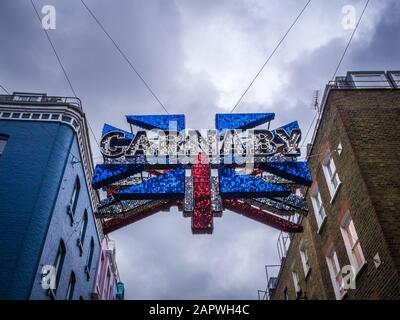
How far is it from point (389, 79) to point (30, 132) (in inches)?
595

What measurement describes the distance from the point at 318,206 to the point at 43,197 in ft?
38.1

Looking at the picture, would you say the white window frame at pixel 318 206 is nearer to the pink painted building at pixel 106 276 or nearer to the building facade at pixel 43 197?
the building facade at pixel 43 197

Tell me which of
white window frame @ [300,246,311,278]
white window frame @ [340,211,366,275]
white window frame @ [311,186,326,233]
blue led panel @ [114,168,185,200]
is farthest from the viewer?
white window frame @ [300,246,311,278]

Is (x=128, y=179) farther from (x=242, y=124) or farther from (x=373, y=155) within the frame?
(x=373, y=155)

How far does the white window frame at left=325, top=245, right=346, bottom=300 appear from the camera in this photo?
592 inches

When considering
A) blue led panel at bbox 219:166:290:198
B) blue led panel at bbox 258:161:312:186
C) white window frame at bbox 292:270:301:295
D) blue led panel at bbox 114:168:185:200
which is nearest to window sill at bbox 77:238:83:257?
blue led panel at bbox 114:168:185:200

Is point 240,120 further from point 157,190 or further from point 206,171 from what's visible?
point 157,190

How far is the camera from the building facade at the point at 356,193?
451 inches

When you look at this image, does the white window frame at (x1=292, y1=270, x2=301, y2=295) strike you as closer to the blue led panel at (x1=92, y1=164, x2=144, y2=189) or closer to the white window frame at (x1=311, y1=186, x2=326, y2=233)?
the white window frame at (x1=311, y1=186, x2=326, y2=233)

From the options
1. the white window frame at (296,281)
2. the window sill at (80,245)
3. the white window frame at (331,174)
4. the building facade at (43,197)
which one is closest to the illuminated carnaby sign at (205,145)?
the white window frame at (331,174)


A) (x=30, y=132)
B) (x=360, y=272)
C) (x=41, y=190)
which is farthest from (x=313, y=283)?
(x=30, y=132)

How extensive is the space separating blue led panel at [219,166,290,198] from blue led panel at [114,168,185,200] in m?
1.12

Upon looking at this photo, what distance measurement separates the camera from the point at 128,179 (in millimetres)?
11664
